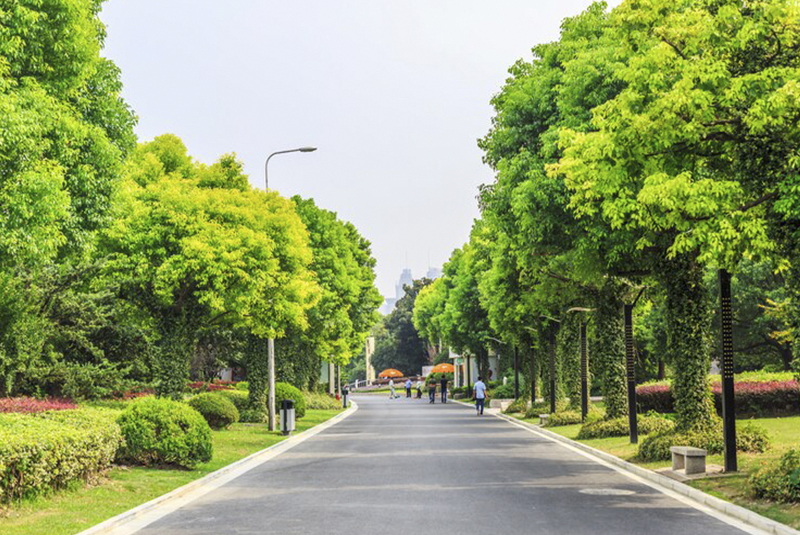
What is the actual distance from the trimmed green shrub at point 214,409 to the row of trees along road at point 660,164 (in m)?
10.8

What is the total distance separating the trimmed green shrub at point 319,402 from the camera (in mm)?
53072

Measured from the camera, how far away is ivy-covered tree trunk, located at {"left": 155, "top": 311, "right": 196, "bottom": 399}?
28.3 meters

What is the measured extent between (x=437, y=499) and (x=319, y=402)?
41900 millimetres

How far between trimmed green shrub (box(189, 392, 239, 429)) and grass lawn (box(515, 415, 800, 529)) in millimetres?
11335

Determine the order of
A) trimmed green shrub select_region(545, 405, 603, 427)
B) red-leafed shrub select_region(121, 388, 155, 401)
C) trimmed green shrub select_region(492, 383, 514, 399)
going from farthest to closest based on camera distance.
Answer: trimmed green shrub select_region(492, 383, 514, 399), trimmed green shrub select_region(545, 405, 603, 427), red-leafed shrub select_region(121, 388, 155, 401)

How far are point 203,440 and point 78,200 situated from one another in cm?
568

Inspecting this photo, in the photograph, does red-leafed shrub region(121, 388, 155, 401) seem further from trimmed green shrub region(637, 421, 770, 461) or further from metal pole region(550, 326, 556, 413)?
trimmed green shrub region(637, 421, 770, 461)

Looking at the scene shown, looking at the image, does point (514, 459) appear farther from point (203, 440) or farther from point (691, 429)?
point (203, 440)

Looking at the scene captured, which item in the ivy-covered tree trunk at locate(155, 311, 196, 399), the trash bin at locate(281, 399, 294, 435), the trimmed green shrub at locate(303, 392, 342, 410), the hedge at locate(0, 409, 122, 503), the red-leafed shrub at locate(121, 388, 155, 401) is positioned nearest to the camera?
the hedge at locate(0, 409, 122, 503)

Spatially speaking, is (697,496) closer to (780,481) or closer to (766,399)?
(780,481)

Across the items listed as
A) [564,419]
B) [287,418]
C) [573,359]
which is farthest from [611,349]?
[287,418]

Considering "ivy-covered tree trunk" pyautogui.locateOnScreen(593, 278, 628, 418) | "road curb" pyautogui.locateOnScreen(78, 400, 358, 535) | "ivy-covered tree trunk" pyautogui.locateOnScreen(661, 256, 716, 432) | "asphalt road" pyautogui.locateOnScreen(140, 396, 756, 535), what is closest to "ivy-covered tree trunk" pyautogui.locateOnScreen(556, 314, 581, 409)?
"ivy-covered tree trunk" pyautogui.locateOnScreen(593, 278, 628, 418)

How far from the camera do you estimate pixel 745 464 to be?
15820 mm

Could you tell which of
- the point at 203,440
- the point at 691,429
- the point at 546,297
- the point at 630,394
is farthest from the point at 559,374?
the point at 203,440
